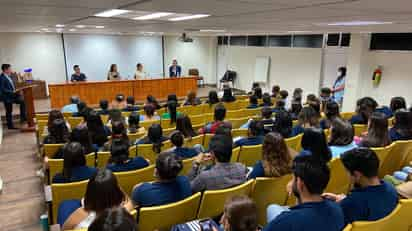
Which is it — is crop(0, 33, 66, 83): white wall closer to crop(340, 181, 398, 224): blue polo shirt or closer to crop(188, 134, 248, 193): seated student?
crop(188, 134, 248, 193): seated student

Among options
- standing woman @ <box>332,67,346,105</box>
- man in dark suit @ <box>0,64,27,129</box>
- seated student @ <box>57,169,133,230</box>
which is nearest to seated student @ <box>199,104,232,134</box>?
seated student @ <box>57,169,133,230</box>

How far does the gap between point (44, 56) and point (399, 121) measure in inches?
455

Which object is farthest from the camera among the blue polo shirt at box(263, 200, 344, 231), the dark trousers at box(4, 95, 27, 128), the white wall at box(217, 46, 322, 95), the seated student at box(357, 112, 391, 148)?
the white wall at box(217, 46, 322, 95)

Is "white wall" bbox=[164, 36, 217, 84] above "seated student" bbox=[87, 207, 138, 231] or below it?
above

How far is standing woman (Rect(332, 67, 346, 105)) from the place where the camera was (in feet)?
27.2

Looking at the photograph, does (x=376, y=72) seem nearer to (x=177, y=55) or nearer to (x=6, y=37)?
(x=177, y=55)

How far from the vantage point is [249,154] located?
11.1 feet

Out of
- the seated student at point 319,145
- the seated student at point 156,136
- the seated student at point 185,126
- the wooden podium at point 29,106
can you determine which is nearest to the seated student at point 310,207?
the seated student at point 319,145

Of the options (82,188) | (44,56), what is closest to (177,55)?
(44,56)

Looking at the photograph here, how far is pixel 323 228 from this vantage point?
151cm

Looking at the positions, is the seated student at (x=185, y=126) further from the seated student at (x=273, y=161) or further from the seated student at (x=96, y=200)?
the seated student at (x=96, y=200)

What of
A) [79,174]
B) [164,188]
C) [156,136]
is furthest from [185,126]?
[164,188]

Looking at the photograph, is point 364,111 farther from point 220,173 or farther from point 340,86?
point 340,86

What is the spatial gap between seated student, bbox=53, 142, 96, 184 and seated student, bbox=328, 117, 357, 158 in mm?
2443
